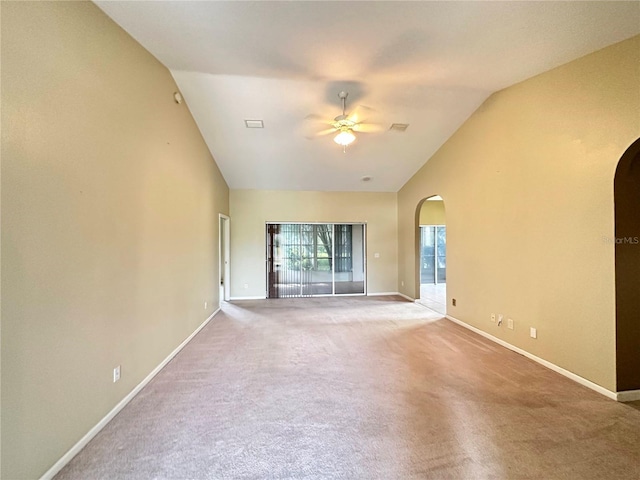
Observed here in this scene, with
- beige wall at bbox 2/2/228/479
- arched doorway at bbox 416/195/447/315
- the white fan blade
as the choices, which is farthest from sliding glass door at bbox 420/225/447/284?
beige wall at bbox 2/2/228/479

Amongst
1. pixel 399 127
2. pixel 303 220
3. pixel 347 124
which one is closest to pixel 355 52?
pixel 347 124

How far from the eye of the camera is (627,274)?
2.56 meters

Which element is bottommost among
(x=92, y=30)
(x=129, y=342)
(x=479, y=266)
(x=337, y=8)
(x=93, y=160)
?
(x=129, y=342)

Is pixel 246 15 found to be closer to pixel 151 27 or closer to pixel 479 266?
pixel 151 27

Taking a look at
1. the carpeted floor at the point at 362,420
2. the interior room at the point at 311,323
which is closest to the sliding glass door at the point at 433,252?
the interior room at the point at 311,323

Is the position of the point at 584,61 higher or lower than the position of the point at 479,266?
higher

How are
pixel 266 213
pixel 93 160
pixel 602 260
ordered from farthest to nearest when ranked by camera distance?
pixel 266 213 → pixel 602 260 → pixel 93 160

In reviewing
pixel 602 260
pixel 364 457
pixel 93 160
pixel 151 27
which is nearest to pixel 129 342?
pixel 93 160

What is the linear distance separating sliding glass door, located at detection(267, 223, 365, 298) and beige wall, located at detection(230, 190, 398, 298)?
8.8 inches

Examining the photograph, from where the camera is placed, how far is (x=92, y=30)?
6.97 feet

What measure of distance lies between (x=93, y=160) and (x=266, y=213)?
4937mm

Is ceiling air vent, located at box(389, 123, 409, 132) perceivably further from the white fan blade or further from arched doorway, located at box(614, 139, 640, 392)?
arched doorway, located at box(614, 139, 640, 392)

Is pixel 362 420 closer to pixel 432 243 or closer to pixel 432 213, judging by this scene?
pixel 432 213

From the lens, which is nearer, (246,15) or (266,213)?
(246,15)
